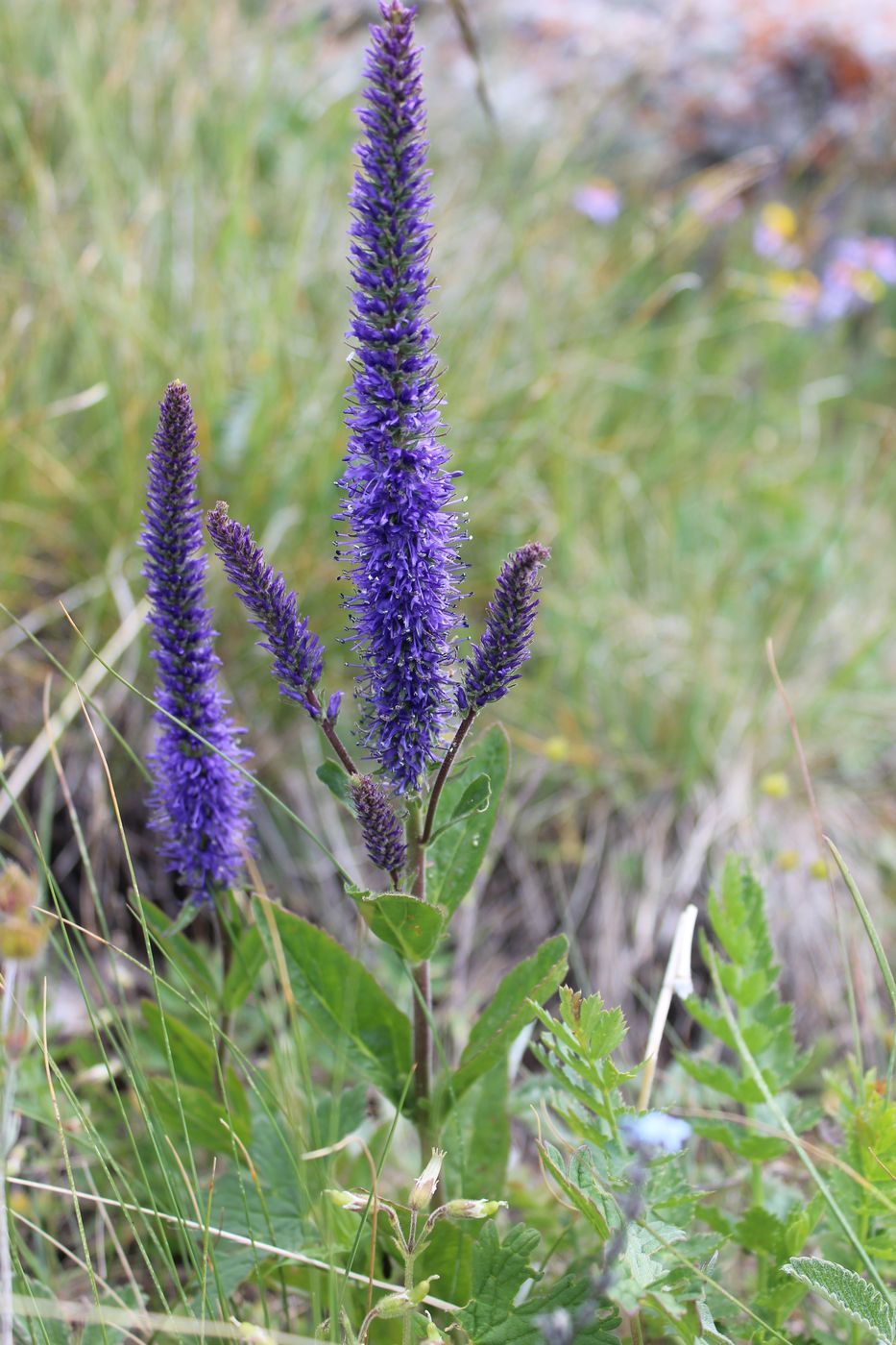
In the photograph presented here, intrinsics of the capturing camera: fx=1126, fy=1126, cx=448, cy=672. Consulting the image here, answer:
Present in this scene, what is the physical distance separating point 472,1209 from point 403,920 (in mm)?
378

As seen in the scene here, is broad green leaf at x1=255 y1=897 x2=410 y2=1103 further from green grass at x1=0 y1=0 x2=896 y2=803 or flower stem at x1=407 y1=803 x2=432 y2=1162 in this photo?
green grass at x1=0 y1=0 x2=896 y2=803

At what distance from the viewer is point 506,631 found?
136cm

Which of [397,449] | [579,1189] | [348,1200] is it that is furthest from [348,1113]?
[397,449]

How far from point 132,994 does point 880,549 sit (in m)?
3.15

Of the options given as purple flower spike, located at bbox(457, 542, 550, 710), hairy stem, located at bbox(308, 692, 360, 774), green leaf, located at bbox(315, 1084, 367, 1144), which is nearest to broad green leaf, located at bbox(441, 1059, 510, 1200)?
green leaf, located at bbox(315, 1084, 367, 1144)

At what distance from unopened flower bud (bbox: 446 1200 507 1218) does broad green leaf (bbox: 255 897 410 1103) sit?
11.1 inches

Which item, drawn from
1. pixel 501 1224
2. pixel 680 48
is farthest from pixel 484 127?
pixel 501 1224

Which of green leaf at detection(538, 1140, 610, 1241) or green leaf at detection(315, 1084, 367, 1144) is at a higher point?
green leaf at detection(538, 1140, 610, 1241)

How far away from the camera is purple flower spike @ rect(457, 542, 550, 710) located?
1323 millimetres

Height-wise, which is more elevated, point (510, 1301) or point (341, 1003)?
point (341, 1003)

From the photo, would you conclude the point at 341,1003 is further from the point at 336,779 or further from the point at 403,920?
the point at 336,779

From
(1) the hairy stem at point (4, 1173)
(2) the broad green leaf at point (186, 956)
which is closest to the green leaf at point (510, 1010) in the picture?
(2) the broad green leaf at point (186, 956)

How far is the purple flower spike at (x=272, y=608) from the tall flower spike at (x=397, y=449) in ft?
0.25

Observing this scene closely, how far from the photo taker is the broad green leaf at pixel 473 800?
1442 millimetres
